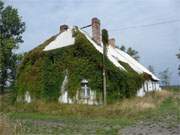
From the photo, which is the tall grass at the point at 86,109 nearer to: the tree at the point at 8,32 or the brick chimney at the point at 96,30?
the brick chimney at the point at 96,30

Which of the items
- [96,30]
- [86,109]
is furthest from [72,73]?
[96,30]

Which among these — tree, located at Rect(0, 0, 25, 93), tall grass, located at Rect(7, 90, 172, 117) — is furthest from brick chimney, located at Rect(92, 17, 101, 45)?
tree, located at Rect(0, 0, 25, 93)

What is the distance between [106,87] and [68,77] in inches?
128

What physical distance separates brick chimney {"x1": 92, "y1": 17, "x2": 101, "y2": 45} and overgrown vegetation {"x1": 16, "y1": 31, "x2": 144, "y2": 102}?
2722 mm

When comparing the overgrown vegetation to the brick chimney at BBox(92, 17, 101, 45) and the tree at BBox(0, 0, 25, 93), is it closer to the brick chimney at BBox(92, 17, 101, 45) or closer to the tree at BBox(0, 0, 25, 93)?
the brick chimney at BBox(92, 17, 101, 45)

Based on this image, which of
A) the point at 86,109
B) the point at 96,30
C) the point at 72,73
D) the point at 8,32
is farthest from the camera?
the point at 8,32

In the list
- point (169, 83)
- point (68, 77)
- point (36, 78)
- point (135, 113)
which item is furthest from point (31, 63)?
point (169, 83)

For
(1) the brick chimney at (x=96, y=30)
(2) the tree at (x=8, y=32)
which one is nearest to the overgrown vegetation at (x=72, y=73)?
(1) the brick chimney at (x=96, y=30)

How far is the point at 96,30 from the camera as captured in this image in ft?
111

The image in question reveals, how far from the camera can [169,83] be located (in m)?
103

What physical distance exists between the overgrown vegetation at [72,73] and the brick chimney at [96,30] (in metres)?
2.72

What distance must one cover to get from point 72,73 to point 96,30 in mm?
6445

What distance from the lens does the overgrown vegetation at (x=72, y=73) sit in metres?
28.7

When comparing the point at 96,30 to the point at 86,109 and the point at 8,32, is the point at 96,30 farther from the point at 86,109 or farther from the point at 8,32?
the point at 8,32
